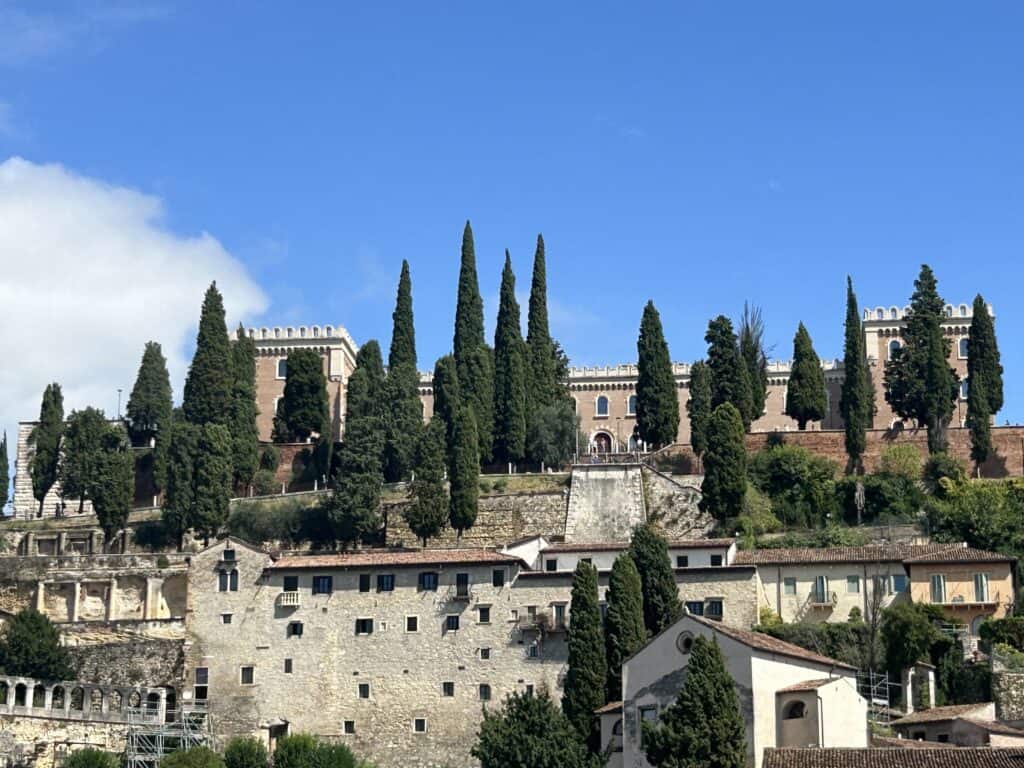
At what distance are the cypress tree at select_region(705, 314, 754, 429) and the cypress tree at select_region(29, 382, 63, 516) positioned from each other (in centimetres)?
3279

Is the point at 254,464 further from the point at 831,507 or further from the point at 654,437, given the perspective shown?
the point at 831,507

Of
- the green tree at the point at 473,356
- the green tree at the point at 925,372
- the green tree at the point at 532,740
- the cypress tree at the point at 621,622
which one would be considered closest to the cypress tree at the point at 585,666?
the cypress tree at the point at 621,622

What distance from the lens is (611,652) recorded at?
5938cm

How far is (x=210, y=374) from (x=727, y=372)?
82.9 ft

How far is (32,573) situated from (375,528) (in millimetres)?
14760

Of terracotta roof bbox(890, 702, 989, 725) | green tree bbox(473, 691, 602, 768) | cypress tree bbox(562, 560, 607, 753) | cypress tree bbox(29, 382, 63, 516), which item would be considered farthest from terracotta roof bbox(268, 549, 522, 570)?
cypress tree bbox(29, 382, 63, 516)

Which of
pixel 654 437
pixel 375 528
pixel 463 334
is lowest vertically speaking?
pixel 375 528

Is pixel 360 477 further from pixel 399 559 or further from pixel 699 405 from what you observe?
pixel 699 405

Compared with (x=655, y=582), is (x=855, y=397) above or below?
above

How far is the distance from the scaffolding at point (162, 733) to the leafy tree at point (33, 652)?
3.50 m

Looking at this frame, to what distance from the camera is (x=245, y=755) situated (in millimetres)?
62094

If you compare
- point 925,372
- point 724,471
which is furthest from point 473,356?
point 925,372

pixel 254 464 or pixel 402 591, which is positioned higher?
pixel 254 464

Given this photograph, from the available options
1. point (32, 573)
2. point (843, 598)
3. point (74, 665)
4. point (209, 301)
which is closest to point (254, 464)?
point (209, 301)
